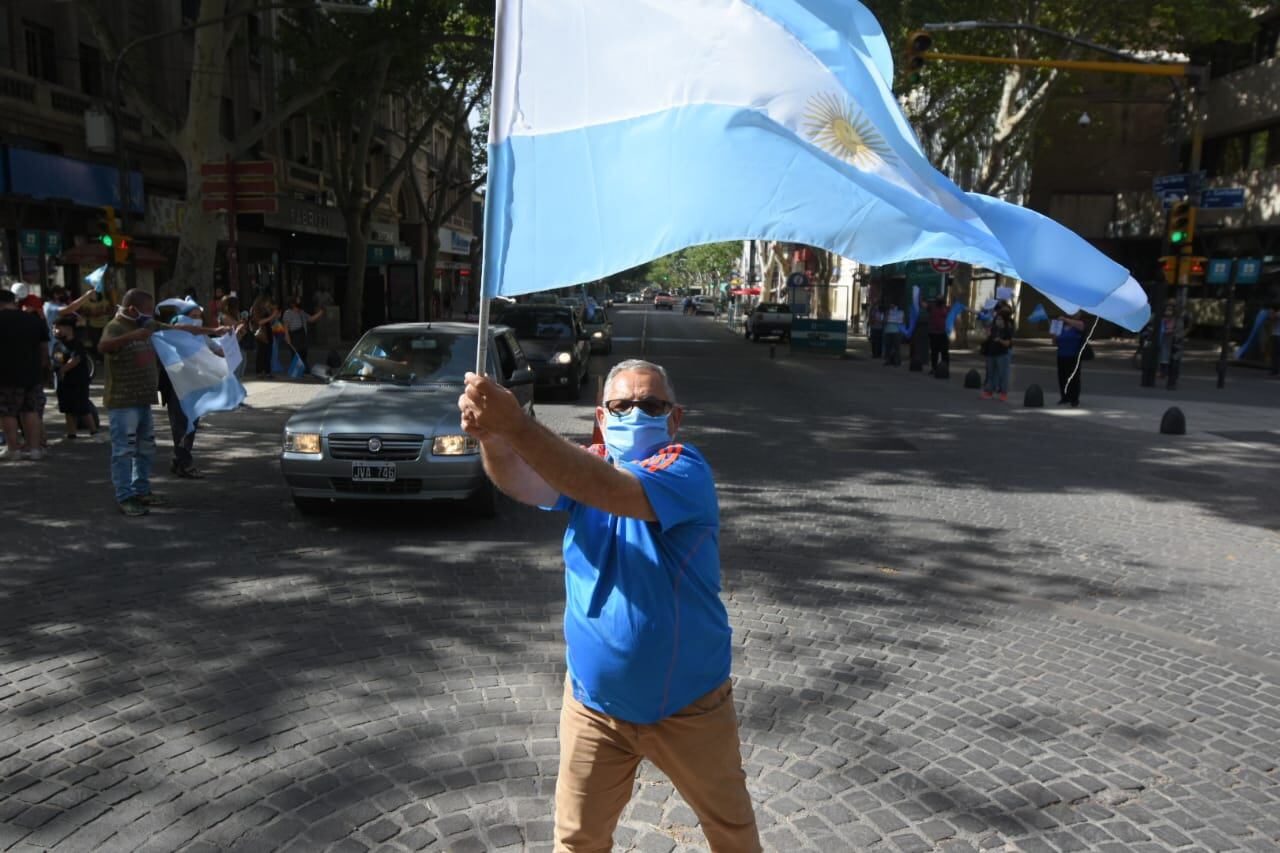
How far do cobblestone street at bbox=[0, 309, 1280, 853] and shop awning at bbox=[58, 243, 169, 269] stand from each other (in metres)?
12.3

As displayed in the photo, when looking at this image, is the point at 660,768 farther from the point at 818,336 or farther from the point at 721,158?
the point at 818,336

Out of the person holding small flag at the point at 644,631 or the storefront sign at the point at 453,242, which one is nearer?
the person holding small flag at the point at 644,631

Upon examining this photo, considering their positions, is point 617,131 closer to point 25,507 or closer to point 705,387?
point 25,507

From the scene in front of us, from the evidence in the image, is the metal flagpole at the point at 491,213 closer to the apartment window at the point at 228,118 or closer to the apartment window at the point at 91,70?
the apartment window at the point at 91,70

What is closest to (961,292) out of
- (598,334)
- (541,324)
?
(598,334)

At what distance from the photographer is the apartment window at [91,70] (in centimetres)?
2348

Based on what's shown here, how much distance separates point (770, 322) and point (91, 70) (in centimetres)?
2369

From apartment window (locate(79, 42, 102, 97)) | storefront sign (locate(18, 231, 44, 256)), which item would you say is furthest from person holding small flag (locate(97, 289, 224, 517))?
apartment window (locate(79, 42, 102, 97))

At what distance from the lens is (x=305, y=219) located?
31.1 meters

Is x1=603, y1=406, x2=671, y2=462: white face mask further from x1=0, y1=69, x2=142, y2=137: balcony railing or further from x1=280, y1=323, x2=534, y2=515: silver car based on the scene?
x1=0, y1=69, x2=142, y2=137: balcony railing

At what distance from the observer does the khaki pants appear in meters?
2.49

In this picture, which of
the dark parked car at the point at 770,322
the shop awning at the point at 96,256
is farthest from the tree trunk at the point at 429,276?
the shop awning at the point at 96,256

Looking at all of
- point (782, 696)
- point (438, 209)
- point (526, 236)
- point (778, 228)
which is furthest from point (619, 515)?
point (438, 209)

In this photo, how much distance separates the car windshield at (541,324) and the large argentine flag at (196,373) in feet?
29.4
